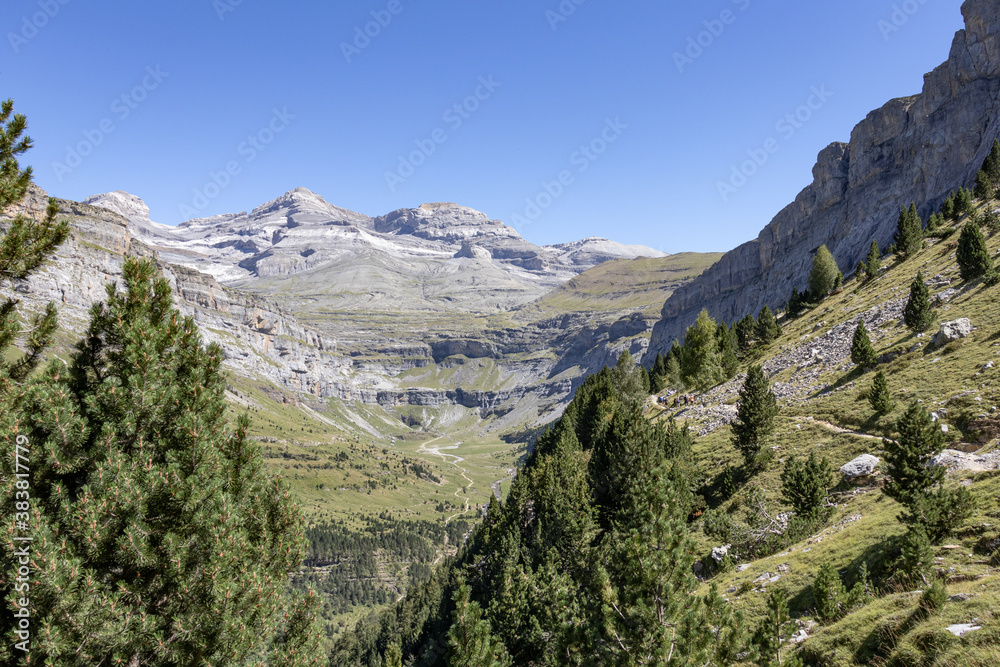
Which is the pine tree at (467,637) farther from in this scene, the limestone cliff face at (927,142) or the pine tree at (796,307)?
the limestone cliff face at (927,142)

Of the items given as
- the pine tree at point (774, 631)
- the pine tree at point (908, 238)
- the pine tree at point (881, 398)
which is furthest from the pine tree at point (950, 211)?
the pine tree at point (774, 631)

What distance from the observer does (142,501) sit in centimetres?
937

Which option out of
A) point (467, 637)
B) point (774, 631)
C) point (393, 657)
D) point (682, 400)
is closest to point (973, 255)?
point (682, 400)

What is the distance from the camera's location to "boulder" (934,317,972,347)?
133 ft

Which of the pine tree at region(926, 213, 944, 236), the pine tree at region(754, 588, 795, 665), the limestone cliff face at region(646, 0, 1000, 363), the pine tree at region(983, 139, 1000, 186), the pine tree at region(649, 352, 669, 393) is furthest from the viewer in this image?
the limestone cliff face at region(646, 0, 1000, 363)

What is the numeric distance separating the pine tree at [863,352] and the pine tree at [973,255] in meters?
14.8

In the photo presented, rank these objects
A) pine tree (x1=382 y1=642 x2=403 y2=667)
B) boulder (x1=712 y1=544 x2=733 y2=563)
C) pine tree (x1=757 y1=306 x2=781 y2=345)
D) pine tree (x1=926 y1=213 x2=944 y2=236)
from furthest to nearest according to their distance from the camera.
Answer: pine tree (x1=757 y1=306 x2=781 y2=345) < pine tree (x1=926 y1=213 x2=944 y2=236) < boulder (x1=712 y1=544 x2=733 y2=563) < pine tree (x1=382 y1=642 x2=403 y2=667)

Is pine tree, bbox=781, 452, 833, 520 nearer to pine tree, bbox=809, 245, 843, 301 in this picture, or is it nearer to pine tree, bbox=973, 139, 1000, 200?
pine tree, bbox=809, 245, 843, 301

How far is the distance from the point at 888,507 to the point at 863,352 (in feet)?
90.7

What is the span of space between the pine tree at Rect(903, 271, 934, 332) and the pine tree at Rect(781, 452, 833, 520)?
2763 centimetres

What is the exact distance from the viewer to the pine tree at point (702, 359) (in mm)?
75312

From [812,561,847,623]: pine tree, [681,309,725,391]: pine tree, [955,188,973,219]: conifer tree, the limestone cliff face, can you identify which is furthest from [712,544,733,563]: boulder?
the limestone cliff face

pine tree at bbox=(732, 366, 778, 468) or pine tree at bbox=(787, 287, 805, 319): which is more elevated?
pine tree at bbox=(787, 287, 805, 319)

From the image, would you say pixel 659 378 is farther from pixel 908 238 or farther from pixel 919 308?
pixel 919 308
